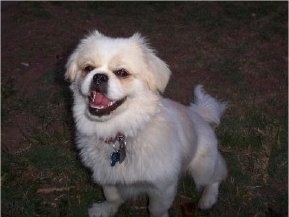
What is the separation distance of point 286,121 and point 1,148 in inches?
111

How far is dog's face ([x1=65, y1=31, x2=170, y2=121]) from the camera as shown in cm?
323

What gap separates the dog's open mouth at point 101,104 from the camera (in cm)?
326

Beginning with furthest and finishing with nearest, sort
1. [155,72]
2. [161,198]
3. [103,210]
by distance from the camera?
[103,210]
[161,198]
[155,72]

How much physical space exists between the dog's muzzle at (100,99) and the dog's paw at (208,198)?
120 centimetres

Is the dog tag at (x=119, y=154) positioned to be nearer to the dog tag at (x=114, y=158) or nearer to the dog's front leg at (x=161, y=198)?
the dog tag at (x=114, y=158)

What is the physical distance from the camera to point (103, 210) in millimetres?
3902

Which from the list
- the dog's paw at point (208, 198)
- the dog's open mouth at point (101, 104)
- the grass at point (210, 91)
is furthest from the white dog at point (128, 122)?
the grass at point (210, 91)

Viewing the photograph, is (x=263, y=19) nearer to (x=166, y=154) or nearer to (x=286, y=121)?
(x=286, y=121)

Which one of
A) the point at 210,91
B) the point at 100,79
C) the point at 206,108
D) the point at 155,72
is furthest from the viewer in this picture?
the point at 210,91

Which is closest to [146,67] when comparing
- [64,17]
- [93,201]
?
[93,201]

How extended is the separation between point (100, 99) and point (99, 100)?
0.4 inches

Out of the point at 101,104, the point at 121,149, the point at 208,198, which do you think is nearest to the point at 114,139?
the point at 121,149

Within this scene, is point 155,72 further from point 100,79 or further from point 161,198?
point 161,198

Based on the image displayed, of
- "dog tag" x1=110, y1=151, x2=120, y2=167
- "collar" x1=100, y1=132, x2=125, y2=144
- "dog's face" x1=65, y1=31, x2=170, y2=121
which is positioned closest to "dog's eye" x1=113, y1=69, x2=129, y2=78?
"dog's face" x1=65, y1=31, x2=170, y2=121
